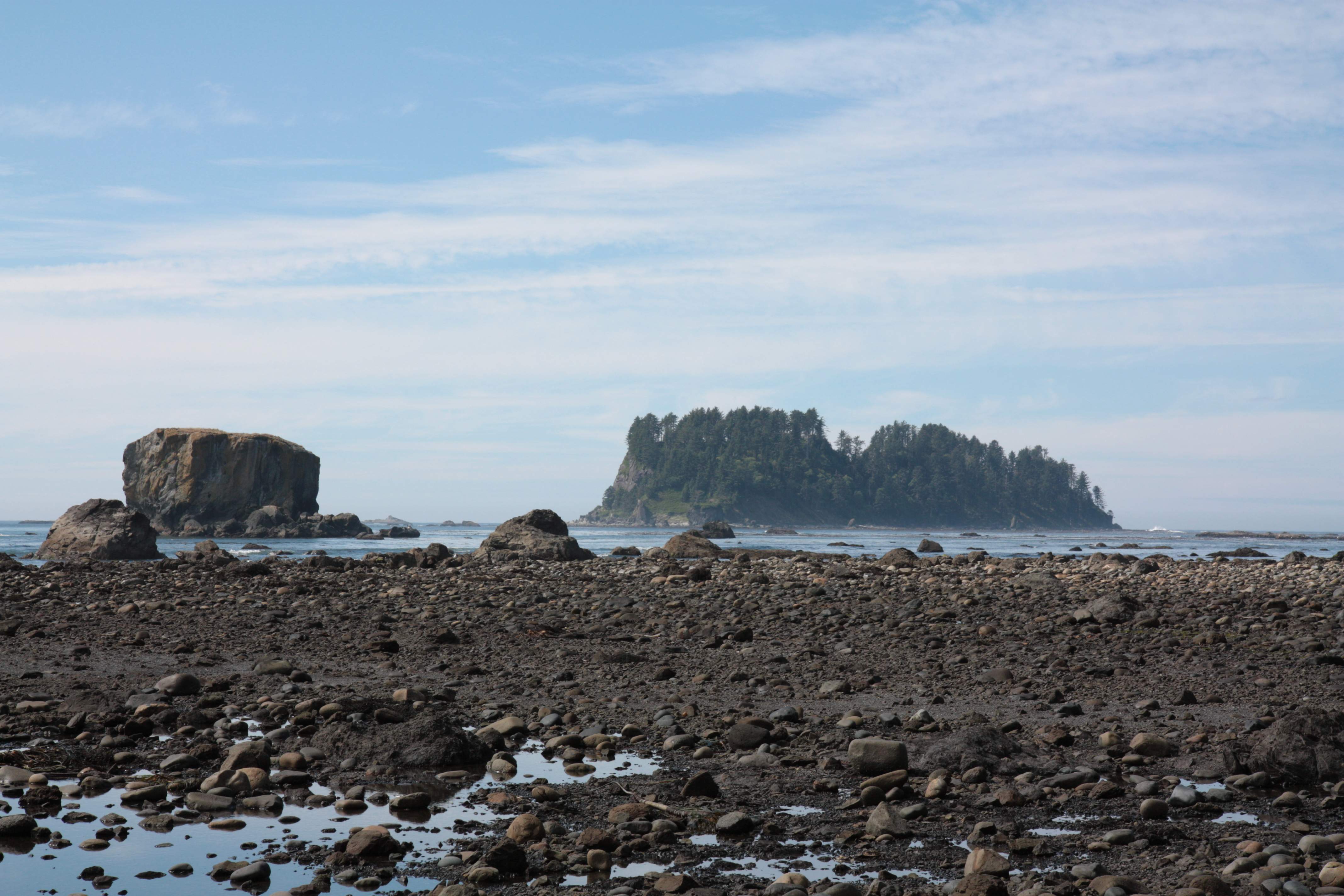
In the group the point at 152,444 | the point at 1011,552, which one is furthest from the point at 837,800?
the point at 152,444

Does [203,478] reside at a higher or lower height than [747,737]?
higher

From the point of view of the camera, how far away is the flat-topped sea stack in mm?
91562

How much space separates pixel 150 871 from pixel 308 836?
898 millimetres

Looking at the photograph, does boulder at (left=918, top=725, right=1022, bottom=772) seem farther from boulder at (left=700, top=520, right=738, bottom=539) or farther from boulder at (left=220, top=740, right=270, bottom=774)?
boulder at (left=700, top=520, right=738, bottom=539)

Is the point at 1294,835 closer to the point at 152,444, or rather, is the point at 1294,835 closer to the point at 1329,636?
the point at 1329,636

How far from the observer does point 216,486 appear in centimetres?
9306

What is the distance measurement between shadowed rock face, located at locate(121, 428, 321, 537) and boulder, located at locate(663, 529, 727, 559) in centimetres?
6625

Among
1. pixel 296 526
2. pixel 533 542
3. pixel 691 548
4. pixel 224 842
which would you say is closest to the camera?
pixel 224 842

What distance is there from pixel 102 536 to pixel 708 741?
38436 mm

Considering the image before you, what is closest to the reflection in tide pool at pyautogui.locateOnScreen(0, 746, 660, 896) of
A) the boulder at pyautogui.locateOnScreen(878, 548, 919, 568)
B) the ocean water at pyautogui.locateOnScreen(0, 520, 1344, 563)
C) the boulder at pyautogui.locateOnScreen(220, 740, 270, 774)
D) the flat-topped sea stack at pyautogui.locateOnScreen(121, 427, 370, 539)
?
the boulder at pyautogui.locateOnScreen(220, 740, 270, 774)

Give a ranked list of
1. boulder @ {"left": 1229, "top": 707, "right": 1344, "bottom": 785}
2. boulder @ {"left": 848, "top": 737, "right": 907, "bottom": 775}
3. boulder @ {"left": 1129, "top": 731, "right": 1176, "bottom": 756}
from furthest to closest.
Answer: boulder @ {"left": 1129, "top": 731, "right": 1176, "bottom": 756}
boulder @ {"left": 848, "top": 737, "right": 907, "bottom": 775}
boulder @ {"left": 1229, "top": 707, "right": 1344, "bottom": 785}

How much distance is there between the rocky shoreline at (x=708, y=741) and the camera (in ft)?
18.2

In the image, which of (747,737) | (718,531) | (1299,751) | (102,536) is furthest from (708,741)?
(718,531)

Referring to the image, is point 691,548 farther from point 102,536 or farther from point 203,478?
point 203,478
